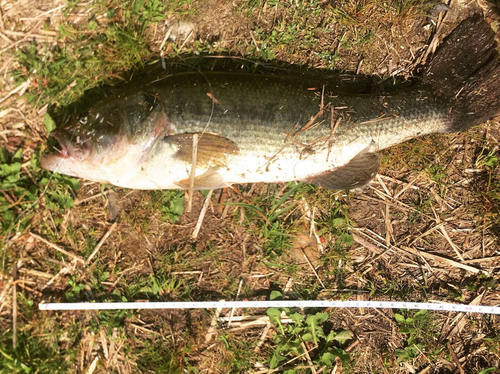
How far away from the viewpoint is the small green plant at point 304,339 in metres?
3.85

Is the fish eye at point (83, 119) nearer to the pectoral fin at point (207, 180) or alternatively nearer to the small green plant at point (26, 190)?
the small green plant at point (26, 190)

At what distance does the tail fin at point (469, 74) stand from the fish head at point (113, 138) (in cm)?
297

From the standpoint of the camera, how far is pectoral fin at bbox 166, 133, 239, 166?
3.43 meters

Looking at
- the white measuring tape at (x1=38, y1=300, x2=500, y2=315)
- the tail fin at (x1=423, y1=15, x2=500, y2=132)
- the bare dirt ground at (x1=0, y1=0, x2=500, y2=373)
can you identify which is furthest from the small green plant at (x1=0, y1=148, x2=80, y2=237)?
the tail fin at (x1=423, y1=15, x2=500, y2=132)

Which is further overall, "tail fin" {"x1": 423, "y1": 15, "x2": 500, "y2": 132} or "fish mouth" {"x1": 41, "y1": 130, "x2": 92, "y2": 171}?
"tail fin" {"x1": 423, "y1": 15, "x2": 500, "y2": 132}

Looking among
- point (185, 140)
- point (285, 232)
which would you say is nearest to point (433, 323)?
point (285, 232)

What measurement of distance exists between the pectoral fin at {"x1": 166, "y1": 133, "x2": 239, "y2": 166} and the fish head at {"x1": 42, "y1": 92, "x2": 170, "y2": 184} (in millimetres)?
186

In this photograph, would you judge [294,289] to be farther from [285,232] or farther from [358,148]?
[358,148]

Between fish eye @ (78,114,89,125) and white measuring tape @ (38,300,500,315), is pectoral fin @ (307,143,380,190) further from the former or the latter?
fish eye @ (78,114,89,125)

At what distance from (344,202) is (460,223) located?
4.42ft

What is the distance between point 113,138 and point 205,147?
869 mm

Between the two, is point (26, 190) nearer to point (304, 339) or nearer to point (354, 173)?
point (304, 339)

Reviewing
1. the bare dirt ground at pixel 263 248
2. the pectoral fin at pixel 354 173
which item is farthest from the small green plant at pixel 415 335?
the pectoral fin at pixel 354 173

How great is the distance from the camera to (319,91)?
3746 mm
